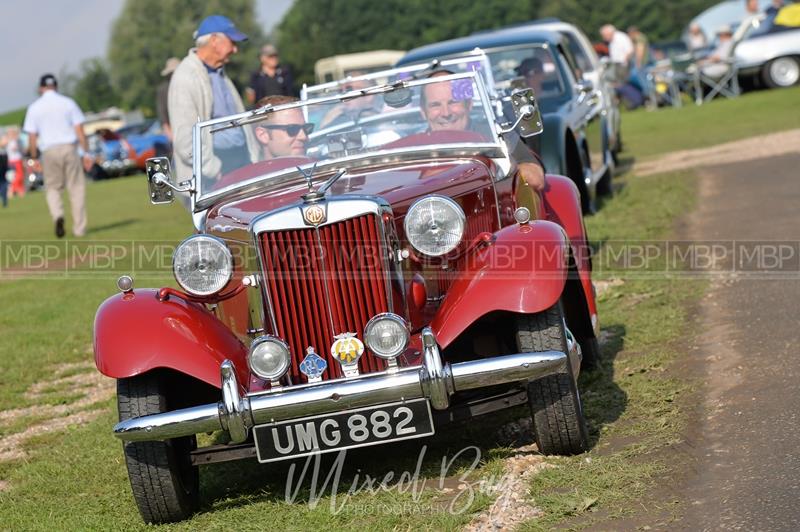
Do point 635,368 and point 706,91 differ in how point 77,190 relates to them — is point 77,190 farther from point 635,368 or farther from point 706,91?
point 706,91

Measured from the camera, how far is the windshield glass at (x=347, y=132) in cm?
573

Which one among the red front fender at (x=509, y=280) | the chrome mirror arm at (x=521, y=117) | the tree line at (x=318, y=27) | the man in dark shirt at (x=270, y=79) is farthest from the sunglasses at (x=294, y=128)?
the tree line at (x=318, y=27)

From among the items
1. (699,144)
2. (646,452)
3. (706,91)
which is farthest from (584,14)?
(646,452)

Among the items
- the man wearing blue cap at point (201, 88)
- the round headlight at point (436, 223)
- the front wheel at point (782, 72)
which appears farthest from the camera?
the front wheel at point (782, 72)

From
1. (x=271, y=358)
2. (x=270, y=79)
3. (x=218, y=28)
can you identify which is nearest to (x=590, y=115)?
(x=270, y=79)

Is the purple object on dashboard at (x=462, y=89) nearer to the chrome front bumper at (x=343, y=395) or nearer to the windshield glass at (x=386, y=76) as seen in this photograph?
the windshield glass at (x=386, y=76)

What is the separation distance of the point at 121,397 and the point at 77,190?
1060cm

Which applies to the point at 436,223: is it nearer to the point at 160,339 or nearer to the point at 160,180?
the point at 160,339

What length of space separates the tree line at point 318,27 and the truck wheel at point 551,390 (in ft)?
233

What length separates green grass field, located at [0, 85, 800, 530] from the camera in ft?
14.3

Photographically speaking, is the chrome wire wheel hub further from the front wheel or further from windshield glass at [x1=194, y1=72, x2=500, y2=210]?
windshield glass at [x1=194, y1=72, x2=500, y2=210]

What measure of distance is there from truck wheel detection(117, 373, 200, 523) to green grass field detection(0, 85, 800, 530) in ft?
0.39

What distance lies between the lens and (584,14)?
83000mm

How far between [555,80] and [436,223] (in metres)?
6.68
